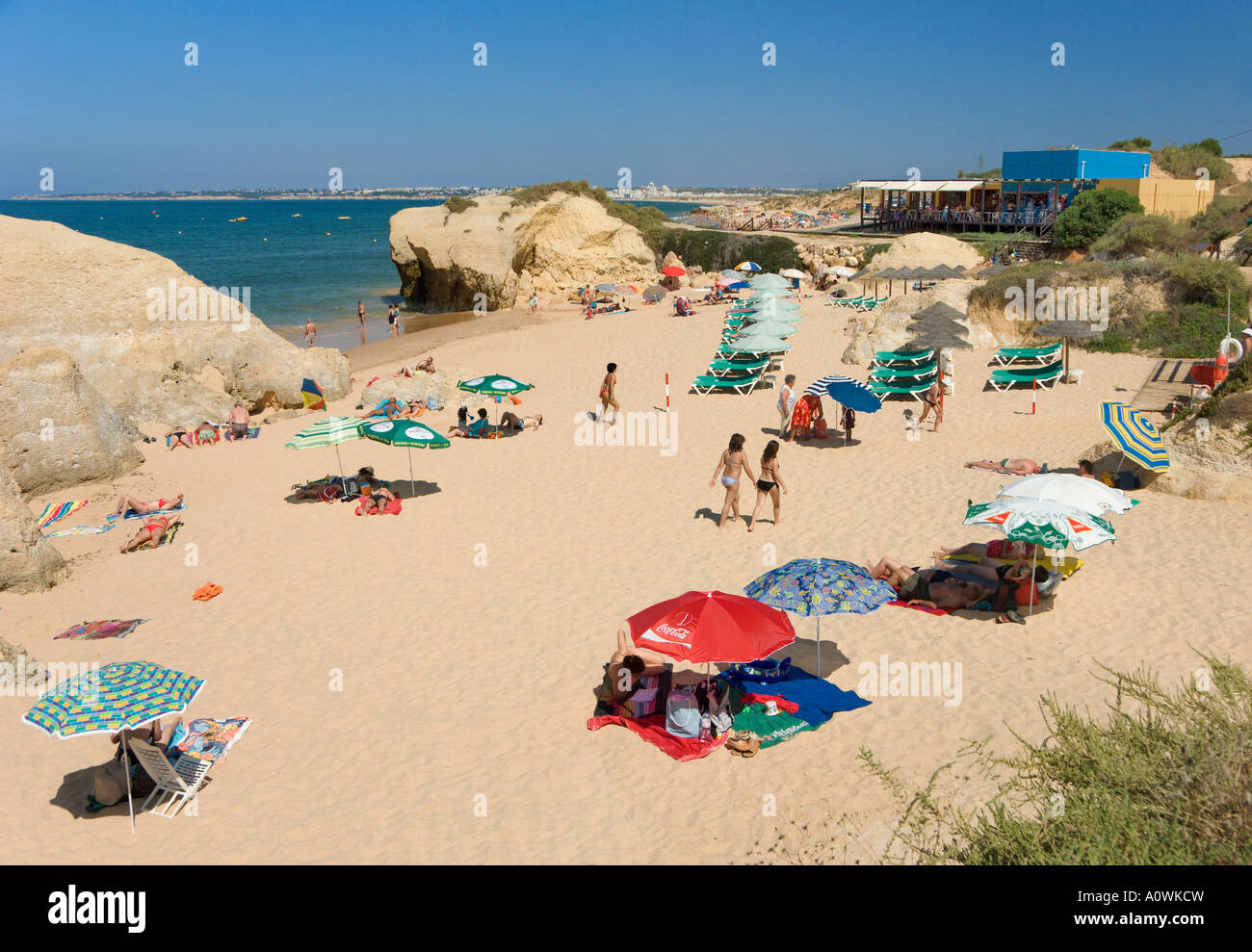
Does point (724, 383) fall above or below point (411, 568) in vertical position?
above

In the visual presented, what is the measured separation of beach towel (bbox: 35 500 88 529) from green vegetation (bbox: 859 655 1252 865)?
1254 cm

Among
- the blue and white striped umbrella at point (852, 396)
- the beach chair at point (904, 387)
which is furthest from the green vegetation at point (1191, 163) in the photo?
the blue and white striped umbrella at point (852, 396)

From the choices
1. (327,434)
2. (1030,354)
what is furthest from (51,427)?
(1030,354)

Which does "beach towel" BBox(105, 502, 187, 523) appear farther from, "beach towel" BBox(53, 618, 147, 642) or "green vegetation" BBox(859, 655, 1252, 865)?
"green vegetation" BBox(859, 655, 1252, 865)

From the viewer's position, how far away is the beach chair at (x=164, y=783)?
6.07 metres

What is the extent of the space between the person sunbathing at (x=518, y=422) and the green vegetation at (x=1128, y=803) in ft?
39.6

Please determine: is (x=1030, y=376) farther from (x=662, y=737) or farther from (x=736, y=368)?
(x=662, y=737)

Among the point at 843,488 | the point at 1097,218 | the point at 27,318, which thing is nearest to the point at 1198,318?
the point at 843,488

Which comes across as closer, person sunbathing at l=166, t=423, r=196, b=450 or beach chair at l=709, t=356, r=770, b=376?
person sunbathing at l=166, t=423, r=196, b=450

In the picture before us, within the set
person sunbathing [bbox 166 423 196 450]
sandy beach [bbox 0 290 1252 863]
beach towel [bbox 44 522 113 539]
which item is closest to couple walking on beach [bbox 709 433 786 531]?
sandy beach [bbox 0 290 1252 863]

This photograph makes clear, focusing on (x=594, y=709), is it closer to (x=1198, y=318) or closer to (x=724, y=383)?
(x=724, y=383)

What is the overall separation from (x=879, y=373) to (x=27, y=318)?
16.6 metres

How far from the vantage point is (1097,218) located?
3238 centimetres

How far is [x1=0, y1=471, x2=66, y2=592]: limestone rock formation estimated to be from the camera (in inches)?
390
